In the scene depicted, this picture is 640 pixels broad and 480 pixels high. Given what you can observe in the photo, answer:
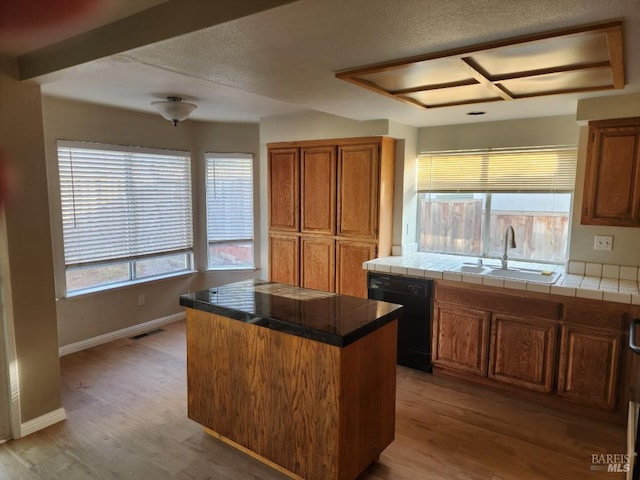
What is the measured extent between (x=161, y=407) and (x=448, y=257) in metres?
2.91

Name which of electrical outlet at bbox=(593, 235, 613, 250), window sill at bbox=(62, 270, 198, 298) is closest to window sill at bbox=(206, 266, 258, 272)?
window sill at bbox=(62, 270, 198, 298)

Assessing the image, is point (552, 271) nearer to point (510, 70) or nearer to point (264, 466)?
point (510, 70)

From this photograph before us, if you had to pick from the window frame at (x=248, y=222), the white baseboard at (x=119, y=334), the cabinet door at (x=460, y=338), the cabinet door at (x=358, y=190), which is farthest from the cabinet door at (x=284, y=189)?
the cabinet door at (x=460, y=338)

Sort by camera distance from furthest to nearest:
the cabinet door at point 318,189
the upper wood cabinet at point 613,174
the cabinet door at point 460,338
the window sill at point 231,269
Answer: the window sill at point 231,269 < the cabinet door at point 318,189 < the cabinet door at point 460,338 < the upper wood cabinet at point 613,174

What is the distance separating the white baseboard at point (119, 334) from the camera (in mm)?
4014

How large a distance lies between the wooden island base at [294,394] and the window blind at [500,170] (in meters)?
2.29

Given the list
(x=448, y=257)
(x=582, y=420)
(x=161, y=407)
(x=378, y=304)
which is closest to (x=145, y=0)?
(x=378, y=304)

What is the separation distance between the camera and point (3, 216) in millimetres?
2506

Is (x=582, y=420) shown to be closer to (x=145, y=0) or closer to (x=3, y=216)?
(x=145, y=0)

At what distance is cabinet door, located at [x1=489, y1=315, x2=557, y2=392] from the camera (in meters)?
3.03

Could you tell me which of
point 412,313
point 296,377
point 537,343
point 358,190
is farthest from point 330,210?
point 296,377

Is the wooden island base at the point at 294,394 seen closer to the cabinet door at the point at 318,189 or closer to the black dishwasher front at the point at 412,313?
the black dishwasher front at the point at 412,313

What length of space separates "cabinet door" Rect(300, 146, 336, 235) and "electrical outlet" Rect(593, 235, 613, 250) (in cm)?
226

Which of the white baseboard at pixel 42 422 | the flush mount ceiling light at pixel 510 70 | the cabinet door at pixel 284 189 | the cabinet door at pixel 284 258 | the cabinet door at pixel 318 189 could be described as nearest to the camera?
the flush mount ceiling light at pixel 510 70
